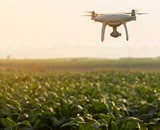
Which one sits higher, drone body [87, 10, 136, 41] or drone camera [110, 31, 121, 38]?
drone body [87, 10, 136, 41]

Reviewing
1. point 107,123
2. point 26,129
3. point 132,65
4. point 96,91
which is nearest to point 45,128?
point 26,129

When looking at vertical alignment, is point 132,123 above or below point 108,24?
below

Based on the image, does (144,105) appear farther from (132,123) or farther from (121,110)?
(132,123)

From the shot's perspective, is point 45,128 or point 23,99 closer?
point 45,128

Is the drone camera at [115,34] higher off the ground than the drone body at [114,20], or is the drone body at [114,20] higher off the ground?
the drone body at [114,20]

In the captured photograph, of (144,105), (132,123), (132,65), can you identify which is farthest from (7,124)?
(132,65)

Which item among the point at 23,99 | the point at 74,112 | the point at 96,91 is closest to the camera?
the point at 74,112

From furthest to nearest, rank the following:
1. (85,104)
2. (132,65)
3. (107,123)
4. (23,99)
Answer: (132,65)
(23,99)
(85,104)
(107,123)

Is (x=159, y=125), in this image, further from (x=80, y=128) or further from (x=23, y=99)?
(x=23, y=99)

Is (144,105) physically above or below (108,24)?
below
